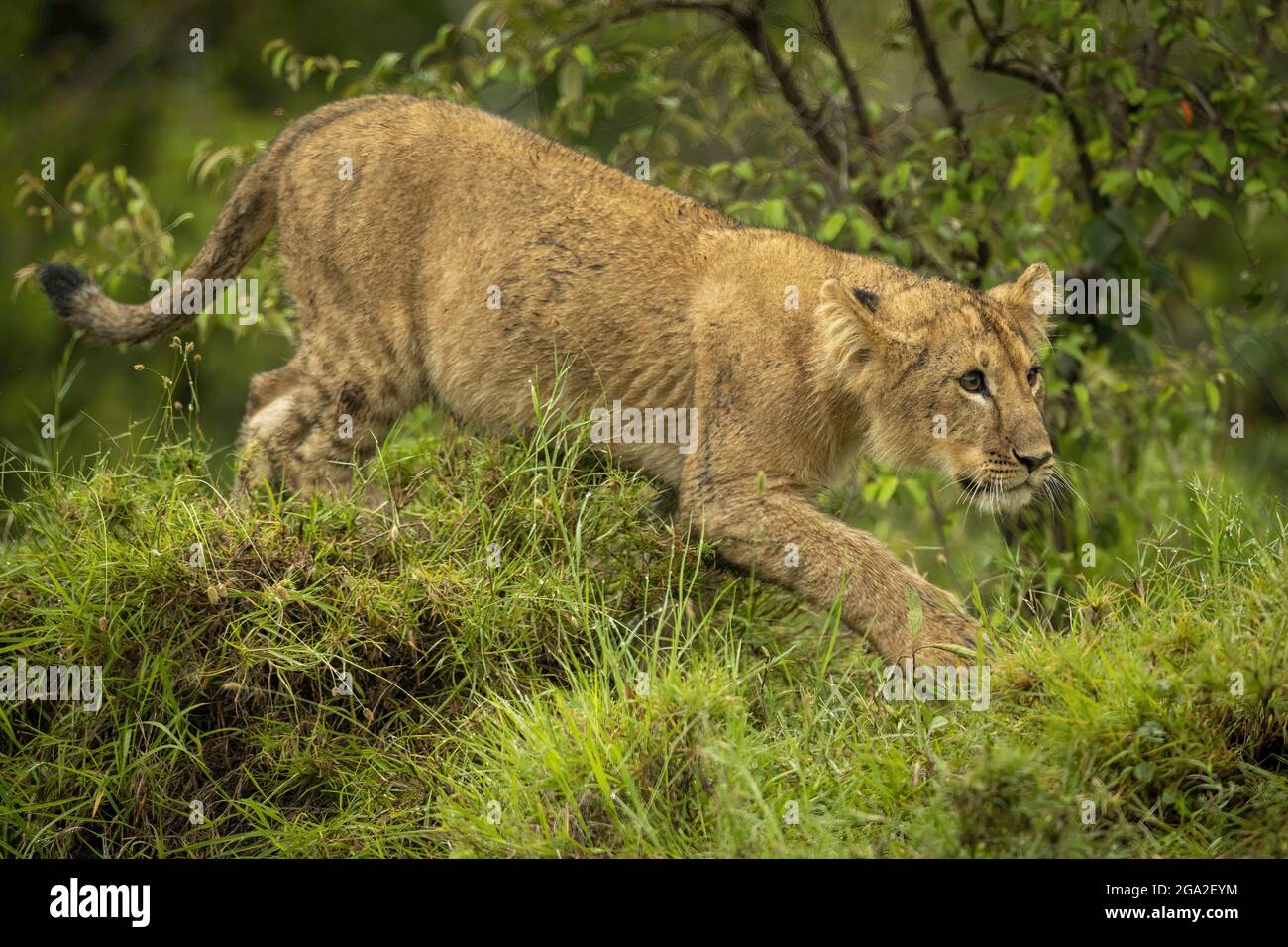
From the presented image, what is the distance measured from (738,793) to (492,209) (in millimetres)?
3252

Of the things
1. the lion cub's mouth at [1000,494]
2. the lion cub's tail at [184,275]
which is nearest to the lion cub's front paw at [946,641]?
the lion cub's mouth at [1000,494]

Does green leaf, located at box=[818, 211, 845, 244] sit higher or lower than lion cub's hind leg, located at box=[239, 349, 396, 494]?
higher

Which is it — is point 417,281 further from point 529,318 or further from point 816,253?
point 816,253

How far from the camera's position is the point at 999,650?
5324 mm

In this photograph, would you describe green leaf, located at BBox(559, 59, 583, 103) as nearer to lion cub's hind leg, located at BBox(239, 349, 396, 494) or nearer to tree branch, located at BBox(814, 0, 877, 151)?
tree branch, located at BBox(814, 0, 877, 151)

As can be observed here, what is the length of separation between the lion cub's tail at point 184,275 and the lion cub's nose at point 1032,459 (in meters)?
3.78

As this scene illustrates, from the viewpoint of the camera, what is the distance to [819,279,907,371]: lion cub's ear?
6004mm

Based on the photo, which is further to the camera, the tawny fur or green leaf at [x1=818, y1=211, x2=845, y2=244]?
green leaf at [x1=818, y1=211, x2=845, y2=244]

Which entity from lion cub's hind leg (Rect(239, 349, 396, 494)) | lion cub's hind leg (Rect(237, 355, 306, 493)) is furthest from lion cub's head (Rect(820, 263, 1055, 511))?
lion cub's hind leg (Rect(237, 355, 306, 493))

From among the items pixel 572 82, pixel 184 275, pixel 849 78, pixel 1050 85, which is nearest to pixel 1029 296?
pixel 1050 85

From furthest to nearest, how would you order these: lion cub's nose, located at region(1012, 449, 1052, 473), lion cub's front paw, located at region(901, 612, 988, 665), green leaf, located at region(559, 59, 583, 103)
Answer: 1. green leaf, located at region(559, 59, 583, 103)
2. lion cub's nose, located at region(1012, 449, 1052, 473)
3. lion cub's front paw, located at region(901, 612, 988, 665)

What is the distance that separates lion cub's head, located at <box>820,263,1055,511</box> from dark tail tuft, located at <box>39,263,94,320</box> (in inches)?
139

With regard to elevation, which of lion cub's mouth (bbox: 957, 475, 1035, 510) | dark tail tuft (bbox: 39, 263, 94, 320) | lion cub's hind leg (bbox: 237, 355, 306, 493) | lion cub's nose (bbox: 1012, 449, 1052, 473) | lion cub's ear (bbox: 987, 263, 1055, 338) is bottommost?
lion cub's mouth (bbox: 957, 475, 1035, 510)
